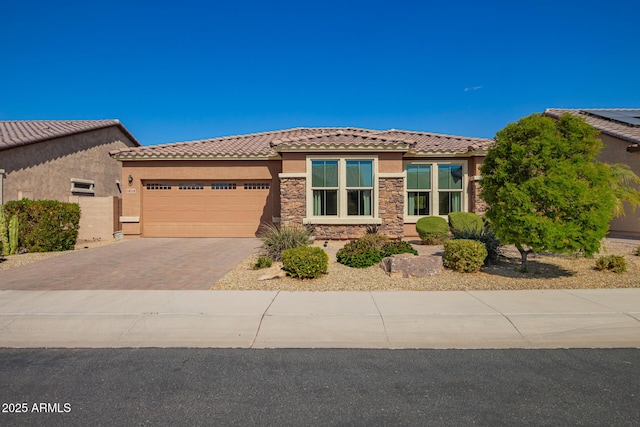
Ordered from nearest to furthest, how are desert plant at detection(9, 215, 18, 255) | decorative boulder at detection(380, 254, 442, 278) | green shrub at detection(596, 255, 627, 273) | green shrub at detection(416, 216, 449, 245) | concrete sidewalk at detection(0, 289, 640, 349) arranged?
concrete sidewalk at detection(0, 289, 640, 349), decorative boulder at detection(380, 254, 442, 278), green shrub at detection(596, 255, 627, 273), desert plant at detection(9, 215, 18, 255), green shrub at detection(416, 216, 449, 245)

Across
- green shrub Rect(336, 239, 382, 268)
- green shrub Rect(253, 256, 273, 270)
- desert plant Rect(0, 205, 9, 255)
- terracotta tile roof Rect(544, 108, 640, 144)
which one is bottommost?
green shrub Rect(253, 256, 273, 270)

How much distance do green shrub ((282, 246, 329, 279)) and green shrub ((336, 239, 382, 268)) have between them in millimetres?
1366

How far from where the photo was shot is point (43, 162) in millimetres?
15297

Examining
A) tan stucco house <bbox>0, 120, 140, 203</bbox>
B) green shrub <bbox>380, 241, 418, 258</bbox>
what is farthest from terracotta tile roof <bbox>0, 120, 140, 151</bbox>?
green shrub <bbox>380, 241, 418, 258</bbox>

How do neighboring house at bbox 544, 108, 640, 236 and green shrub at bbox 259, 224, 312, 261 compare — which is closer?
green shrub at bbox 259, 224, 312, 261

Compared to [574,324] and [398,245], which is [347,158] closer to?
[398,245]

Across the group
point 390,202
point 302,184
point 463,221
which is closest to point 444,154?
point 463,221

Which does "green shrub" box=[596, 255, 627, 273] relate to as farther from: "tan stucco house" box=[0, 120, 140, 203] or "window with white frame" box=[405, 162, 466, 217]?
"tan stucco house" box=[0, 120, 140, 203]

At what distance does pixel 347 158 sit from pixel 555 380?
10625 millimetres

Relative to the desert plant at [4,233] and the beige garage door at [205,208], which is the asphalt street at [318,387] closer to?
the desert plant at [4,233]

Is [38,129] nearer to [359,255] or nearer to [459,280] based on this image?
[359,255]

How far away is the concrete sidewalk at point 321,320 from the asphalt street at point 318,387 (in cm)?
31

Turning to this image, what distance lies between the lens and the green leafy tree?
729 centimetres

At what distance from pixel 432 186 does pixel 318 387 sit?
42.0 ft
